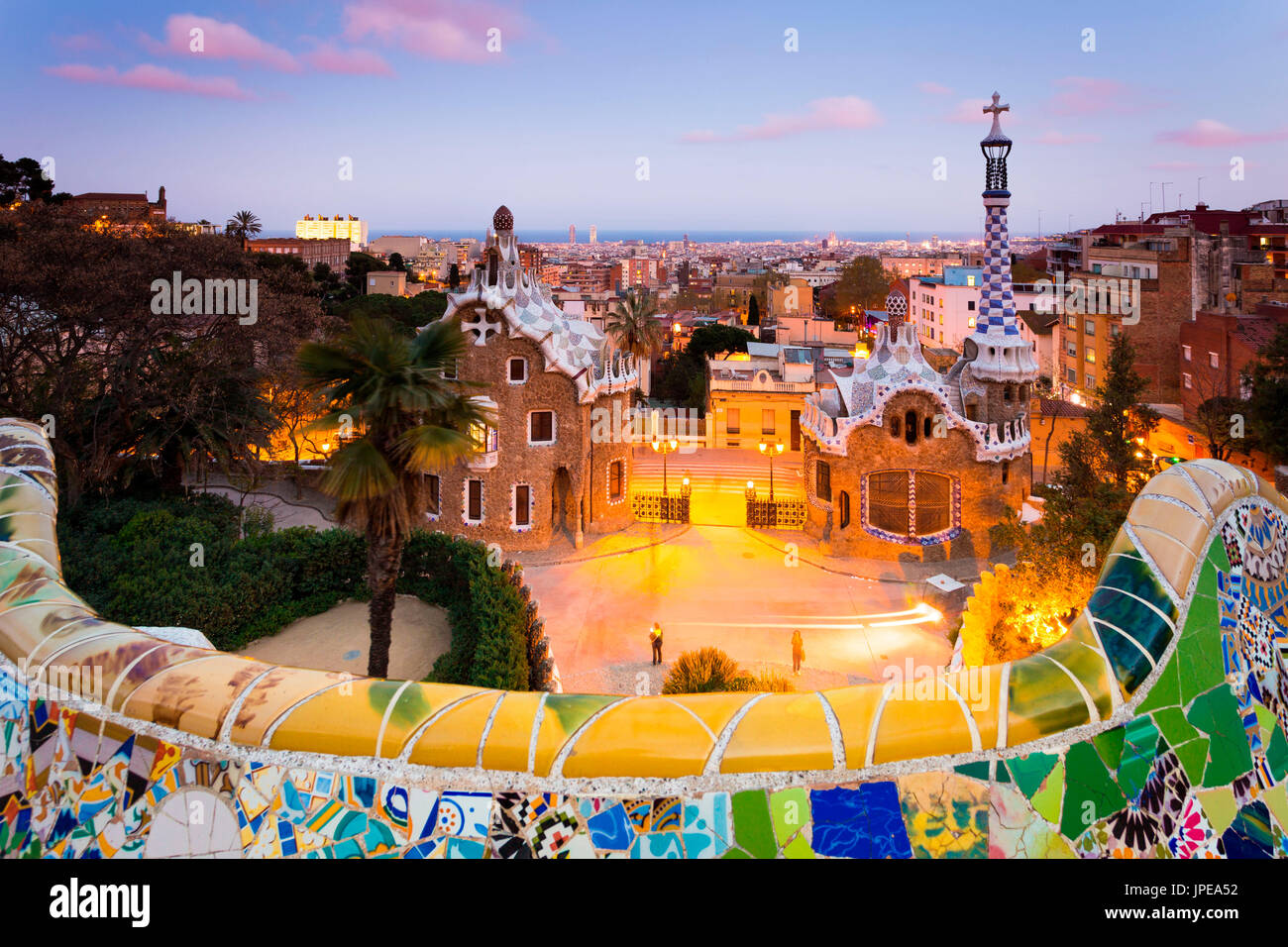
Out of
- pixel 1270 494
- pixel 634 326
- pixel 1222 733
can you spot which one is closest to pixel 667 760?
pixel 1222 733

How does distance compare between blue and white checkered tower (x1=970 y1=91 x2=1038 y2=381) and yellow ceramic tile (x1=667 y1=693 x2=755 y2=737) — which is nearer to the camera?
yellow ceramic tile (x1=667 y1=693 x2=755 y2=737)

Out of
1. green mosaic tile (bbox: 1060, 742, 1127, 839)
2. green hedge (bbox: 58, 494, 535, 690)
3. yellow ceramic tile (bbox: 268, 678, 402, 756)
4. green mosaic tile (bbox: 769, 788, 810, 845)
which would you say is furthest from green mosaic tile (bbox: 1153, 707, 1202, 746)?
green hedge (bbox: 58, 494, 535, 690)

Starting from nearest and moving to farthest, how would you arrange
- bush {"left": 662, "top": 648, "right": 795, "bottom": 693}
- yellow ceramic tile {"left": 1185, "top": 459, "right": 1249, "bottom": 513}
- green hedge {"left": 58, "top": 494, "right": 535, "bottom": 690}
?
1. yellow ceramic tile {"left": 1185, "top": 459, "right": 1249, "bottom": 513}
2. bush {"left": 662, "top": 648, "right": 795, "bottom": 693}
3. green hedge {"left": 58, "top": 494, "right": 535, "bottom": 690}

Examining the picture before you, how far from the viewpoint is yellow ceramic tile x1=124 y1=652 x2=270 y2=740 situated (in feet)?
16.6

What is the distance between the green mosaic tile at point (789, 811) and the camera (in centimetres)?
459

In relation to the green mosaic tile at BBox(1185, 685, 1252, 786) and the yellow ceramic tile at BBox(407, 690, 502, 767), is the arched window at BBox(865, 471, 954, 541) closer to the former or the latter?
the green mosaic tile at BBox(1185, 685, 1252, 786)

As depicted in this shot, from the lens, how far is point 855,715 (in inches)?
192

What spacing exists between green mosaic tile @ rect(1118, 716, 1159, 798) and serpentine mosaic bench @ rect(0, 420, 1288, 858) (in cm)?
1

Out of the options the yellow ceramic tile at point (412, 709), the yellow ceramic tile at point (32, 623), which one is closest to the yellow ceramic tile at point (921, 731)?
the yellow ceramic tile at point (412, 709)

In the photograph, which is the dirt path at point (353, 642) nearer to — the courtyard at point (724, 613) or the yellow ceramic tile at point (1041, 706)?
the courtyard at point (724, 613)

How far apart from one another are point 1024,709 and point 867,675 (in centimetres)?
1930

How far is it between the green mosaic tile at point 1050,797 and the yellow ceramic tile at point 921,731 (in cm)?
37

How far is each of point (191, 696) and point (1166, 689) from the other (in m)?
5.76
